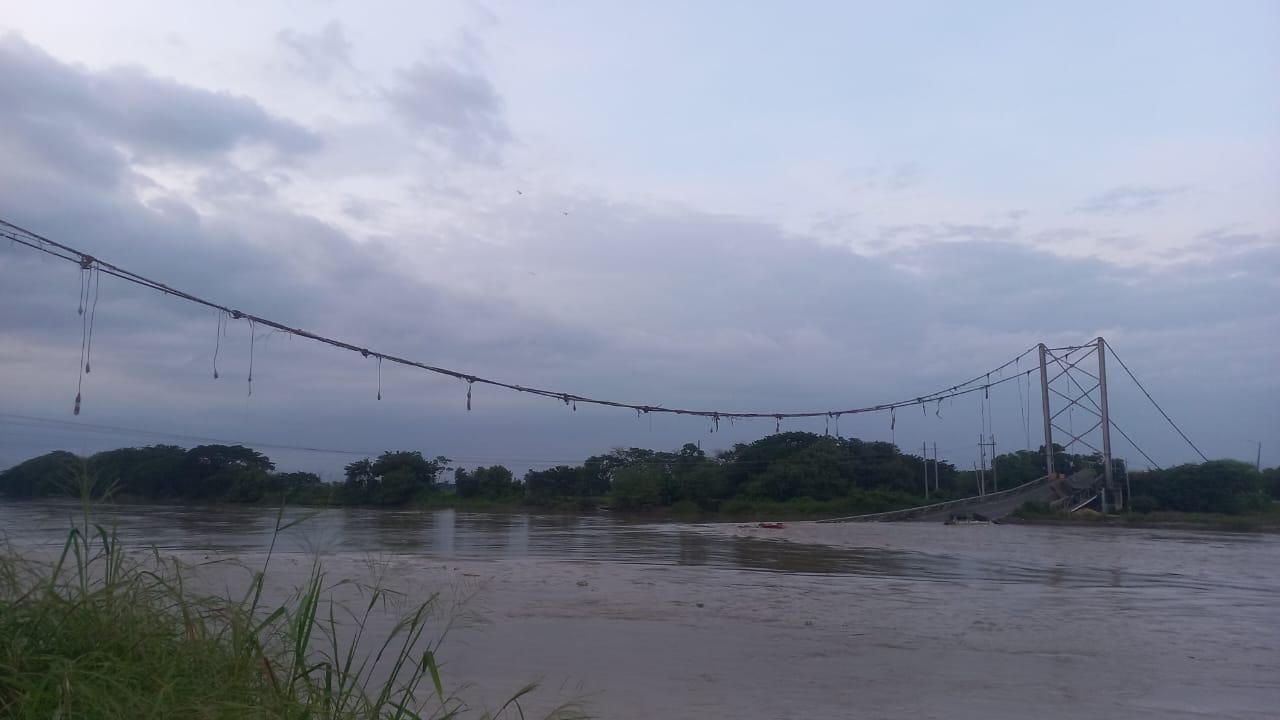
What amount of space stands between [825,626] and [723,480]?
41154 millimetres

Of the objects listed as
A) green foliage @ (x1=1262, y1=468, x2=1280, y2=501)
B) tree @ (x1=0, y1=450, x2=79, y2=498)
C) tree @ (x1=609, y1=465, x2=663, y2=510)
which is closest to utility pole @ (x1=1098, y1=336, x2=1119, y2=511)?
green foliage @ (x1=1262, y1=468, x2=1280, y2=501)

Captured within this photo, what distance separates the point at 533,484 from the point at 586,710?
49582 millimetres

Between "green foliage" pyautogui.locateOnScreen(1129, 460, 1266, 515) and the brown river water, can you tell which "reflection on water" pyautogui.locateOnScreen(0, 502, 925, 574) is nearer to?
the brown river water

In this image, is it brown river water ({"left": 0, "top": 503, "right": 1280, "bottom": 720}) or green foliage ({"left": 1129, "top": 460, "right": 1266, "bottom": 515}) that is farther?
green foliage ({"left": 1129, "top": 460, "right": 1266, "bottom": 515})

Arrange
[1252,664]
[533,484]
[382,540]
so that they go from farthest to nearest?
[533,484]
[382,540]
[1252,664]

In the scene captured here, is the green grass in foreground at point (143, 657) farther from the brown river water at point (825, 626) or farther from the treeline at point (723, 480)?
the treeline at point (723, 480)

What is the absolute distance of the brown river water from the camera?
684cm

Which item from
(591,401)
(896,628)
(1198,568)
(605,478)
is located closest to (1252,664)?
(896,628)

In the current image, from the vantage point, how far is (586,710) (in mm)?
6320

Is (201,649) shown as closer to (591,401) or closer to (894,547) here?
(591,401)

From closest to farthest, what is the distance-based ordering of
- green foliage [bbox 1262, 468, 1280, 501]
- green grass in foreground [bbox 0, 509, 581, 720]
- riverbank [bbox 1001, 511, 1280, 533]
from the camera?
1. green grass in foreground [bbox 0, 509, 581, 720]
2. riverbank [bbox 1001, 511, 1280, 533]
3. green foliage [bbox 1262, 468, 1280, 501]

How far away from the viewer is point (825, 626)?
10.1 meters

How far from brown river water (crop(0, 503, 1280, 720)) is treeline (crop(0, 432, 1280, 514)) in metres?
17.8

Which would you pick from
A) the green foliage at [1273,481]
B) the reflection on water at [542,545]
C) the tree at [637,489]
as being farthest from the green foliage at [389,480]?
the green foliage at [1273,481]
